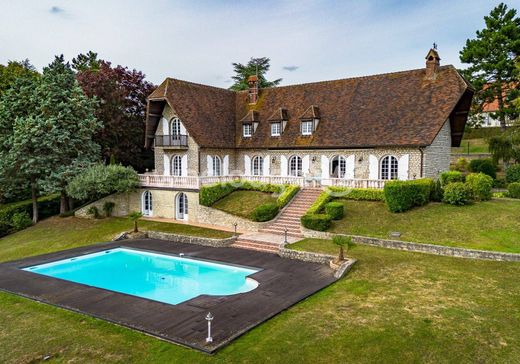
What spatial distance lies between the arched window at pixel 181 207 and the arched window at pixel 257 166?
7502 mm

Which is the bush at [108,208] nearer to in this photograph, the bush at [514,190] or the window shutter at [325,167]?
the window shutter at [325,167]

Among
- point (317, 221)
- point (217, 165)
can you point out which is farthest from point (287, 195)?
point (217, 165)

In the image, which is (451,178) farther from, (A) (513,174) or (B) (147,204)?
(B) (147,204)

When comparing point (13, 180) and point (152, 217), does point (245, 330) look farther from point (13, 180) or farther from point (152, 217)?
point (13, 180)

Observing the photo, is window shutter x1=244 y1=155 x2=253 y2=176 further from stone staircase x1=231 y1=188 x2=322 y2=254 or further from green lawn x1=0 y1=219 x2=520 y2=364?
green lawn x1=0 y1=219 x2=520 y2=364

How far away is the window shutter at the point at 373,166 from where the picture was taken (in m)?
29.2

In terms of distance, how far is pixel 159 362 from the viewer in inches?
393

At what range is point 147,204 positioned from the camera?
32719mm

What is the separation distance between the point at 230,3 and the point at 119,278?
13.7 m

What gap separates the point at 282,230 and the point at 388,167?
9693 millimetres

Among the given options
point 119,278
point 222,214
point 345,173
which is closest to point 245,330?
point 119,278

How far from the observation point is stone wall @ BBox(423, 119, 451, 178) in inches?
1099

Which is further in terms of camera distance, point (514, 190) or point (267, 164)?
point (267, 164)

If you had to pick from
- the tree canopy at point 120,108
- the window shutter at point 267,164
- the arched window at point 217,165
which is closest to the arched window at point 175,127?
the arched window at point 217,165
